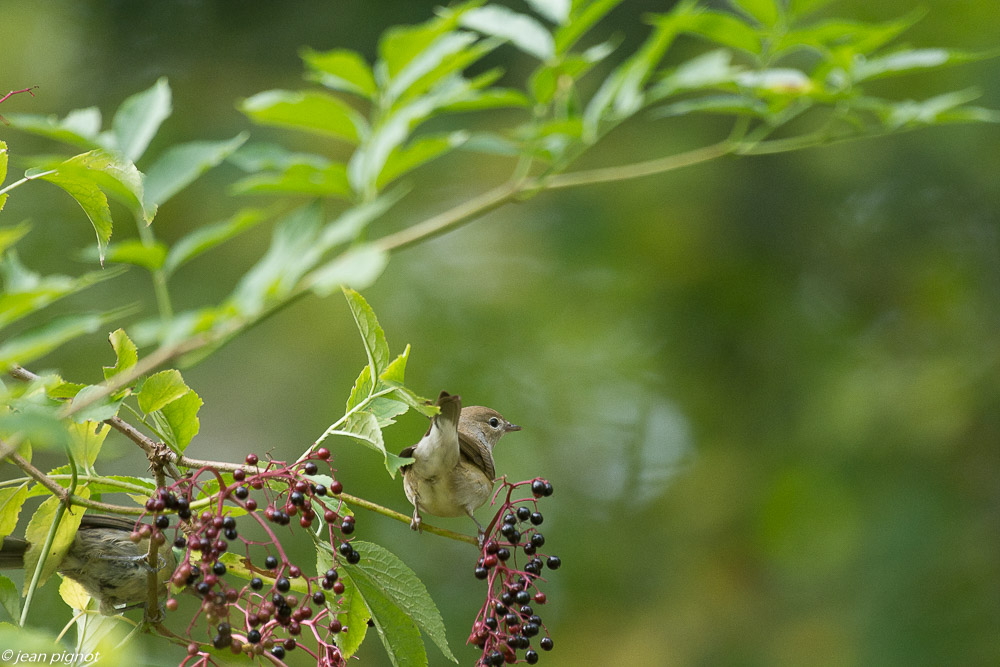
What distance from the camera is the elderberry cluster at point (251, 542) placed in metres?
1.40

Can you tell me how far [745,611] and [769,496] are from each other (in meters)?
0.83

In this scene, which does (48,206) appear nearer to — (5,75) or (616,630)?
(5,75)

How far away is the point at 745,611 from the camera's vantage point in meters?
6.43

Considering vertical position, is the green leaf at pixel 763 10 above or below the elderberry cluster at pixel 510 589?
above

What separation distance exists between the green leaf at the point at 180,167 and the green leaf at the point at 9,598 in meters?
0.76

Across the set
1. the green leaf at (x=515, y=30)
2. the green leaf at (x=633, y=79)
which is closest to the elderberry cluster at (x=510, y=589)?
the green leaf at (x=633, y=79)

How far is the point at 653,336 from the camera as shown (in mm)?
6766

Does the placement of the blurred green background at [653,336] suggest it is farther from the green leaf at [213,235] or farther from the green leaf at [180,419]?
the green leaf at [213,235]

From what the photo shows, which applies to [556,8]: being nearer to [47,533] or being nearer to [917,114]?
[917,114]

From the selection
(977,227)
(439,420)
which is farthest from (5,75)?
(977,227)

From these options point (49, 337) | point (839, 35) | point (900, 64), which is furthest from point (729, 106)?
point (49, 337)

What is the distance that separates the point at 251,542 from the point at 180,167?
65cm

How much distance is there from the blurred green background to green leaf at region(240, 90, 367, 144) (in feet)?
14.4

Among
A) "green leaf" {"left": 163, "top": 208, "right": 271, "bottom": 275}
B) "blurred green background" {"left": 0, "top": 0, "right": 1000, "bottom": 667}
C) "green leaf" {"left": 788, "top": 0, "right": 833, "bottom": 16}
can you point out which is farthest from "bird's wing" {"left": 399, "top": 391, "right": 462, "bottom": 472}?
"blurred green background" {"left": 0, "top": 0, "right": 1000, "bottom": 667}
